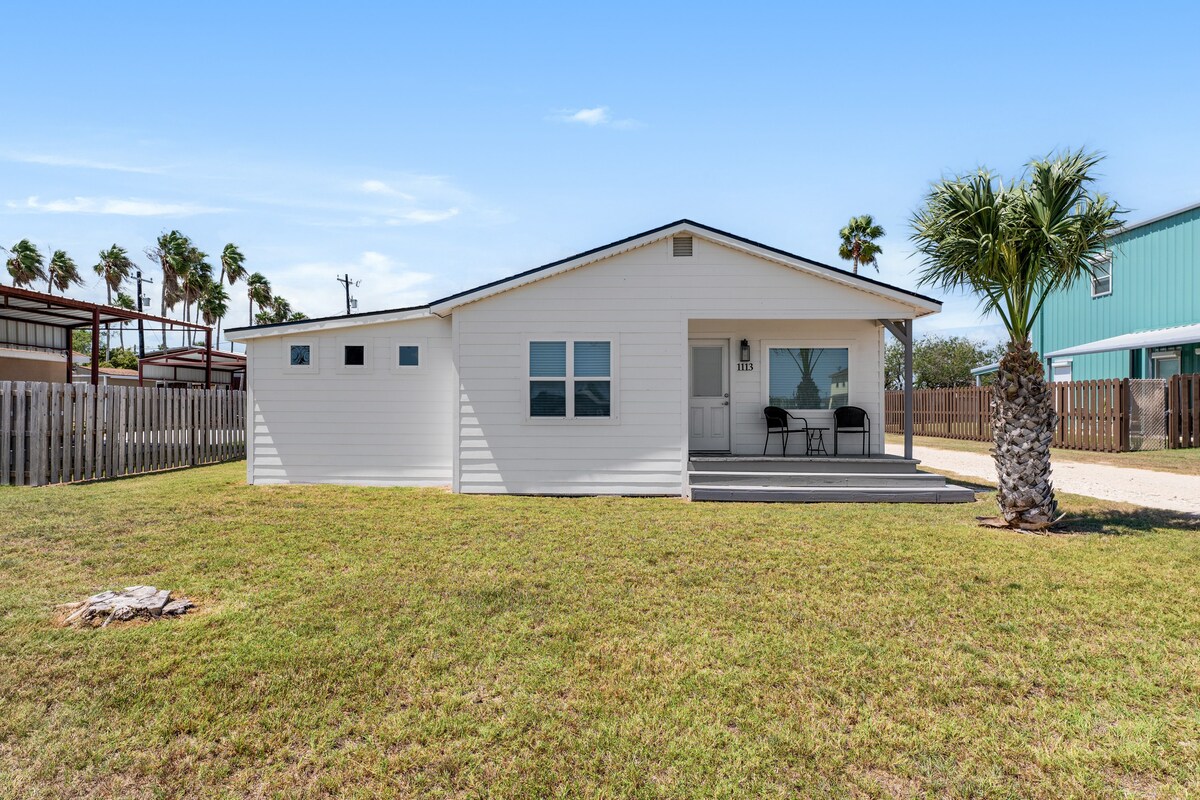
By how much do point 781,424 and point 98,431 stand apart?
1237 centimetres

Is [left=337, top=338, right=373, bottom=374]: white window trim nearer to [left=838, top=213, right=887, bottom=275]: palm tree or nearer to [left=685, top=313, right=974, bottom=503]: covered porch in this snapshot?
[left=685, top=313, right=974, bottom=503]: covered porch

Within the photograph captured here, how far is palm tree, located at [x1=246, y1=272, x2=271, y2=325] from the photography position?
1944 inches

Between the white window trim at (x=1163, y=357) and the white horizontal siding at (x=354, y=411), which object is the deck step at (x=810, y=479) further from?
the white window trim at (x=1163, y=357)

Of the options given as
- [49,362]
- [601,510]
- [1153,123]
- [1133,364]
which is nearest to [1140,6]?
[1153,123]

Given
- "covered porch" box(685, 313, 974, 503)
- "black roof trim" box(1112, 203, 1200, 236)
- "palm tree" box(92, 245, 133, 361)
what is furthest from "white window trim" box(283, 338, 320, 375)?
"palm tree" box(92, 245, 133, 361)

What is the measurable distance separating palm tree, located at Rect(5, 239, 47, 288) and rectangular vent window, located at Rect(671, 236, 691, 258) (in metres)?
52.5

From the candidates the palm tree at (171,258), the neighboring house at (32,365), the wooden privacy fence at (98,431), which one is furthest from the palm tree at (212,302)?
the wooden privacy fence at (98,431)

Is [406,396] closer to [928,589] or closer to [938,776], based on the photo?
[928,589]

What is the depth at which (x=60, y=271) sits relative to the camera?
44.2 metres

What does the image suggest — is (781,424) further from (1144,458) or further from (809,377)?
(1144,458)

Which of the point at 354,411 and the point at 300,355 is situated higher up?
the point at 300,355

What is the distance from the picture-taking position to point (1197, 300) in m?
18.3

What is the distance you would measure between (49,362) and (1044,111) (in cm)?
2674

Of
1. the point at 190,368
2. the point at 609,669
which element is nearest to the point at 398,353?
the point at 609,669
